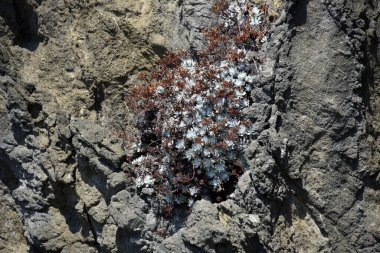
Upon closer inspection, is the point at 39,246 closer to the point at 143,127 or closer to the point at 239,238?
the point at 143,127

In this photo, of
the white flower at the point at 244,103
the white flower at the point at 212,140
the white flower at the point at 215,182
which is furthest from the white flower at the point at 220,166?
the white flower at the point at 244,103

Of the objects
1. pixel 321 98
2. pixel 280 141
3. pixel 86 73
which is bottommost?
pixel 280 141

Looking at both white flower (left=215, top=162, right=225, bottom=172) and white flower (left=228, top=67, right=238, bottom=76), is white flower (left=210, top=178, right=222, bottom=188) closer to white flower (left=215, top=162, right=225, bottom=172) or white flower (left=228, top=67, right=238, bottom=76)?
white flower (left=215, top=162, right=225, bottom=172)

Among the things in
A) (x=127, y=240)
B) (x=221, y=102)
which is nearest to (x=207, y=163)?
(x=221, y=102)

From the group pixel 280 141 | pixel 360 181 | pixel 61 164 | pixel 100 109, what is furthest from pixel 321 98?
pixel 61 164

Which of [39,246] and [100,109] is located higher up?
[100,109]

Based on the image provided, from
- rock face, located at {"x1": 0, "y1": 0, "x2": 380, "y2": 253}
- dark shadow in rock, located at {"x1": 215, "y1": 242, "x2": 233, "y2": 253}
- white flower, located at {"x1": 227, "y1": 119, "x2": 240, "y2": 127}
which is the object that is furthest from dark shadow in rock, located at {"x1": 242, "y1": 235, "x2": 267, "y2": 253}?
white flower, located at {"x1": 227, "y1": 119, "x2": 240, "y2": 127}

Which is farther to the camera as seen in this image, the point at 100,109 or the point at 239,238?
the point at 100,109
